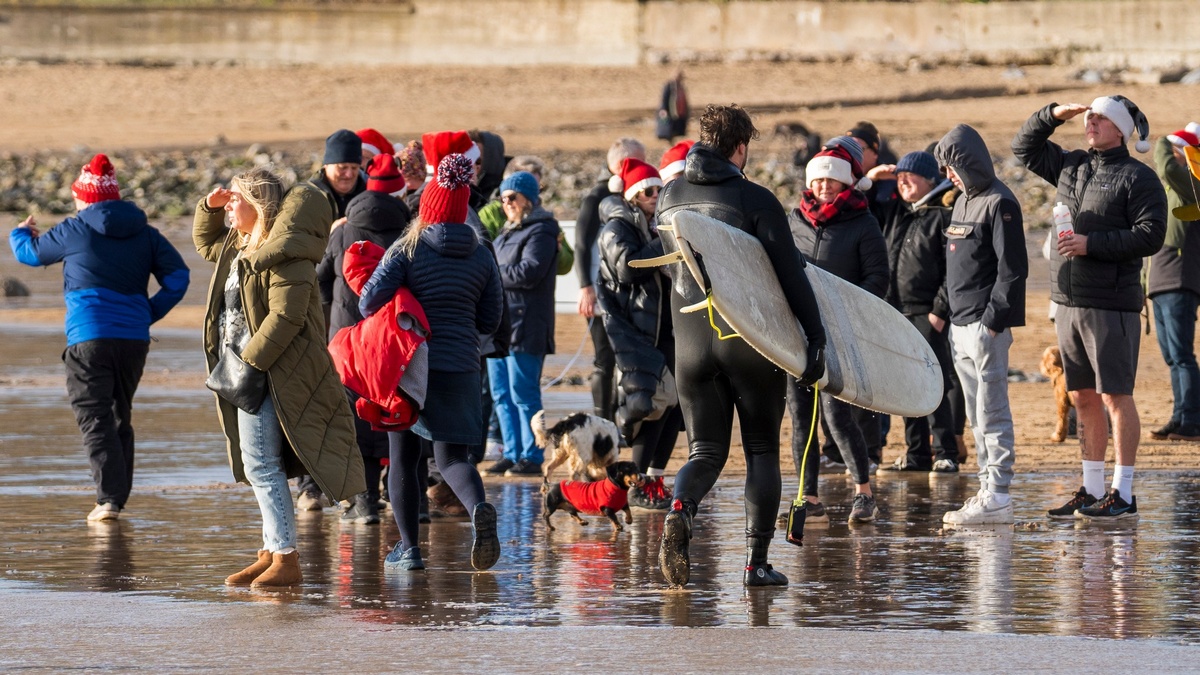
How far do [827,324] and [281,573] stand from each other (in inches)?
98.2

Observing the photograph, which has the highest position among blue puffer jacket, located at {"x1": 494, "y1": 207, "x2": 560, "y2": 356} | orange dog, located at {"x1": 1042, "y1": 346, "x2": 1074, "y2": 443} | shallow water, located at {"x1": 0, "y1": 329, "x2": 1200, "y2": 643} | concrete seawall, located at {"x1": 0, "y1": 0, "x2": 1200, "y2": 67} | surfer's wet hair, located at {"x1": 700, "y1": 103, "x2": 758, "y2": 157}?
concrete seawall, located at {"x1": 0, "y1": 0, "x2": 1200, "y2": 67}

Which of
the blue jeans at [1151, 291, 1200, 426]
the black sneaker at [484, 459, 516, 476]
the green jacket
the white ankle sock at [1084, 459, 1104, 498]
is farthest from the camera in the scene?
the blue jeans at [1151, 291, 1200, 426]

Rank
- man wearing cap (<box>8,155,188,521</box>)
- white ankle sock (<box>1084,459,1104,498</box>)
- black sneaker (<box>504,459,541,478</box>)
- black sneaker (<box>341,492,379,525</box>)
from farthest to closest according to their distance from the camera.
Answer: black sneaker (<box>504,459,541,478</box>) → man wearing cap (<box>8,155,188,521</box>) → black sneaker (<box>341,492,379,525</box>) → white ankle sock (<box>1084,459,1104,498</box>)

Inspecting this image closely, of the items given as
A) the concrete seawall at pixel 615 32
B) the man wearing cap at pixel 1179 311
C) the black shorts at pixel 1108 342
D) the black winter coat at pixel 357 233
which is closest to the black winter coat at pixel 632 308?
the black winter coat at pixel 357 233

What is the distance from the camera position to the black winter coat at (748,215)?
8.12m

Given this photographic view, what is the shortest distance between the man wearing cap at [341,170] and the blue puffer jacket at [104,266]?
92 centimetres

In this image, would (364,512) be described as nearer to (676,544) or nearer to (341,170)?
(341,170)

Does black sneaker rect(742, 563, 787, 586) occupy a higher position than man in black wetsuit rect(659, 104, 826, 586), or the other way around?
man in black wetsuit rect(659, 104, 826, 586)

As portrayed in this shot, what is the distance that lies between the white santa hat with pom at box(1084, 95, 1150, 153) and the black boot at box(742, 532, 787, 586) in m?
2.81

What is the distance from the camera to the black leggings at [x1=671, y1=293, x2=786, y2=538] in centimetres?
820

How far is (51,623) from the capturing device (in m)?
7.68

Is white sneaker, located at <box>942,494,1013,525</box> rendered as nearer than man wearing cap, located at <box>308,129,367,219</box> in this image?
Yes

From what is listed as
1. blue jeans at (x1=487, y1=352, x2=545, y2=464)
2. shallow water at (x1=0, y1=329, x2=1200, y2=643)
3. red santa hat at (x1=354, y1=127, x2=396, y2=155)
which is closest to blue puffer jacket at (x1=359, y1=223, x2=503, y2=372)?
shallow water at (x1=0, y1=329, x2=1200, y2=643)

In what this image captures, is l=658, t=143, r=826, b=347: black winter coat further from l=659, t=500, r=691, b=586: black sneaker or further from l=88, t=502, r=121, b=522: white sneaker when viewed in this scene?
l=88, t=502, r=121, b=522: white sneaker
